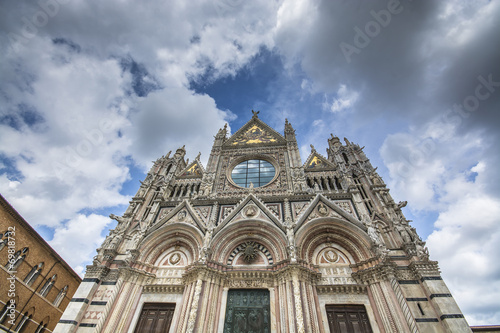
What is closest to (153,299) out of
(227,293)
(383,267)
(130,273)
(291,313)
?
(130,273)

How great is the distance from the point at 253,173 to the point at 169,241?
7.33 m

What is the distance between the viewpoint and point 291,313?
27.5 ft

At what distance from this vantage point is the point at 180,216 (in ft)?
42.0

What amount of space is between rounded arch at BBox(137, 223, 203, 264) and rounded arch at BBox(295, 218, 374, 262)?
5.14m

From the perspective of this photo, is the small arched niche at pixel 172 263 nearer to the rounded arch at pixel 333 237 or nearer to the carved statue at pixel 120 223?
the carved statue at pixel 120 223

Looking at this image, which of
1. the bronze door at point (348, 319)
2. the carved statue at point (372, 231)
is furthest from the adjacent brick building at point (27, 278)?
the carved statue at point (372, 231)

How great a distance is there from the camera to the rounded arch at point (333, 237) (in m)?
10.4

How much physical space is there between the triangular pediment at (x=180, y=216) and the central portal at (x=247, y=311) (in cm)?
368

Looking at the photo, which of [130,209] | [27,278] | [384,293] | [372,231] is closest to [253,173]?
[130,209]

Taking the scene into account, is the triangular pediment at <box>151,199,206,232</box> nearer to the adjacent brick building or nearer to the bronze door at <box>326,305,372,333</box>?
the bronze door at <box>326,305,372,333</box>

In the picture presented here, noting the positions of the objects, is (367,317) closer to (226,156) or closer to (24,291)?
(226,156)

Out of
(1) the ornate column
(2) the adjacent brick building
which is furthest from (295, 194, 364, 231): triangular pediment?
(2) the adjacent brick building

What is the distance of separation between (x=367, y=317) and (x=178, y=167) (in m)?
15.3

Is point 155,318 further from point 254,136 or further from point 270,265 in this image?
point 254,136
